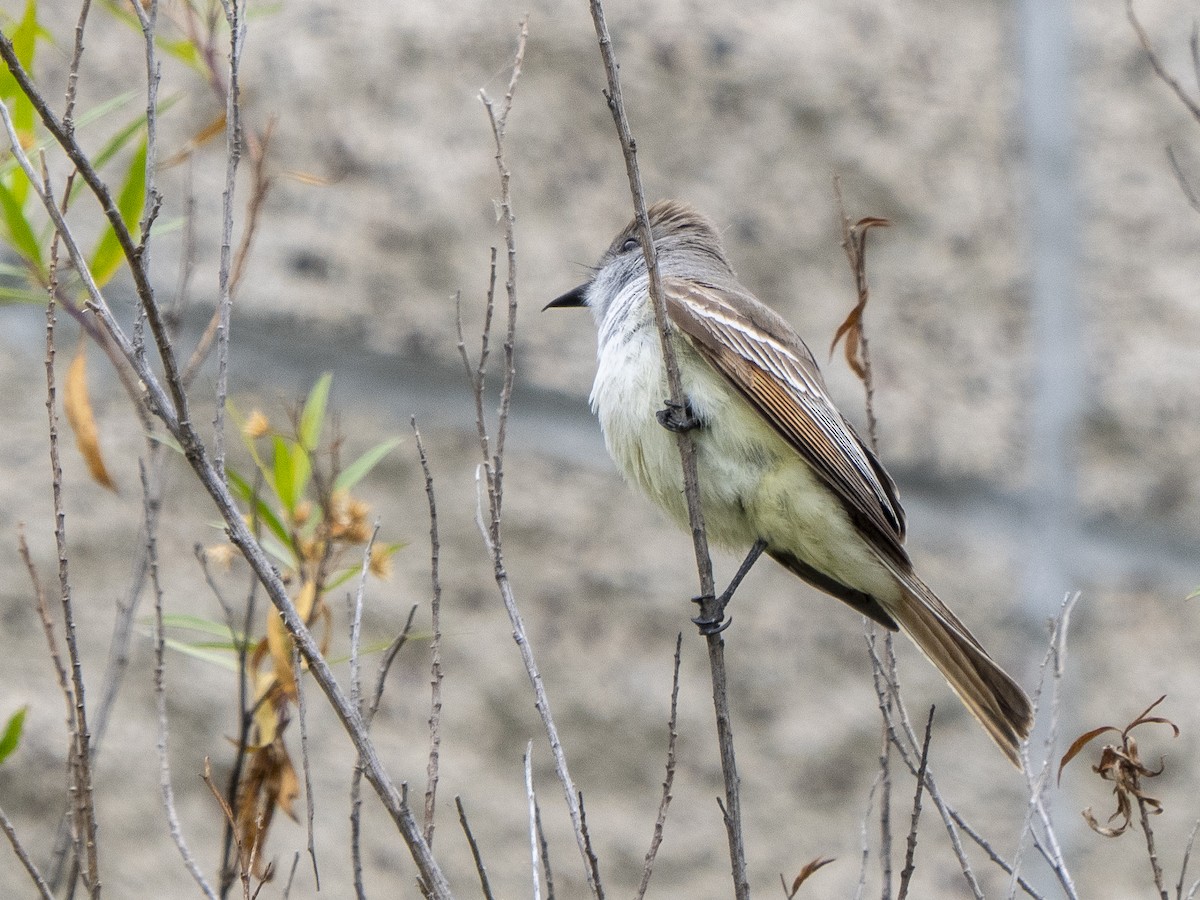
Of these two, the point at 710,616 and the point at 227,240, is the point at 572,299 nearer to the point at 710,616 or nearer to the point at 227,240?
the point at 710,616

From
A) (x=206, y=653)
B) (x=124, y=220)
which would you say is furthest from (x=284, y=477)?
(x=124, y=220)

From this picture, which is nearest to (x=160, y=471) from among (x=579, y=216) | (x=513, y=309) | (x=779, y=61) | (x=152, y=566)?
(x=152, y=566)

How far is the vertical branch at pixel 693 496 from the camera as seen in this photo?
1778 millimetres

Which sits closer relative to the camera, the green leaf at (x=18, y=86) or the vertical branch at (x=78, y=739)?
the vertical branch at (x=78, y=739)

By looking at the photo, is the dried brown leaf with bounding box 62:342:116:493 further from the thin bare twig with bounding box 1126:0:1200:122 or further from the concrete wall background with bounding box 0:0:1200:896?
the thin bare twig with bounding box 1126:0:1200:122

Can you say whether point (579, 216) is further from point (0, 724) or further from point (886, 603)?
point (0, 724)

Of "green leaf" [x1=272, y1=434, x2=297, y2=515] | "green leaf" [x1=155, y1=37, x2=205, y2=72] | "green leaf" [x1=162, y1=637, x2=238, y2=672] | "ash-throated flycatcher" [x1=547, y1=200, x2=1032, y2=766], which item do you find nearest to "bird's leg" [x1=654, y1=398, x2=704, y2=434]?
"ash-throated flycatcher" [x1=547, y1=200, x2=1032, y2=766]

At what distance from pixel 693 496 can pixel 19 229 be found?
4.19ft

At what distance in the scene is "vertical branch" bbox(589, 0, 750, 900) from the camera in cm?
178

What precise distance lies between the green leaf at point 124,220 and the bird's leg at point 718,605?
117 centimetres

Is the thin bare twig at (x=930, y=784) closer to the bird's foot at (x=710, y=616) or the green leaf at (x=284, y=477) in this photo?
the bird's foot at (x=710, y=616)

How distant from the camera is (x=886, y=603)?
299 centimetres

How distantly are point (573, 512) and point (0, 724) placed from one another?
1.26m

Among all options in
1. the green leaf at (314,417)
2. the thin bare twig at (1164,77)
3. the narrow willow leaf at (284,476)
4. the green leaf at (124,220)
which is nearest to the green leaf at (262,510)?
the narrow willow leaf at (284,476)
